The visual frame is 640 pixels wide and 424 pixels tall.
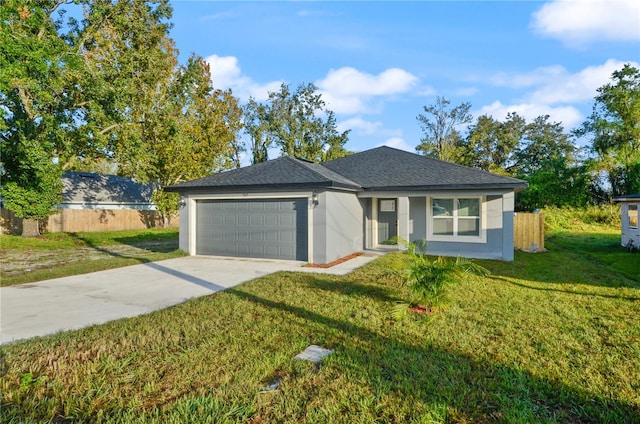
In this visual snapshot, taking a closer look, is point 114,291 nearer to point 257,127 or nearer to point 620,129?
point 257,127

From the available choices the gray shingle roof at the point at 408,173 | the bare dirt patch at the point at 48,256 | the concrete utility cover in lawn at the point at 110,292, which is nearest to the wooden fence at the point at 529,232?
the gray shingle roof at the point at 408,173

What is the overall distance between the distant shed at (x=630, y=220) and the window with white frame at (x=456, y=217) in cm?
602

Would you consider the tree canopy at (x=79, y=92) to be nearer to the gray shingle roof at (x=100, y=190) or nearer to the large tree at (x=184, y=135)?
the large tree at (x=184, y=135)

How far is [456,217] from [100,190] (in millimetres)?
25741

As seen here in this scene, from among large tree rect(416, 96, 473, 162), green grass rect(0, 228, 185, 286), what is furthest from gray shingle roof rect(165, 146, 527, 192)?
large tree rect(416, 96, 473, 162)

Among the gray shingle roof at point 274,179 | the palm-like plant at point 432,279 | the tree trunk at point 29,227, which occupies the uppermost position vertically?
the gray shingle roof at point 274,179

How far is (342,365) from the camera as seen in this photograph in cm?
350

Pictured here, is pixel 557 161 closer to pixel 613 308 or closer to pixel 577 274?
pixel 577 274

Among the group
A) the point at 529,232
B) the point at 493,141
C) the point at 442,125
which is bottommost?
the point at 529,232

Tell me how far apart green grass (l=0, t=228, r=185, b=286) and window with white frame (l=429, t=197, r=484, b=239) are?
8.93 metres

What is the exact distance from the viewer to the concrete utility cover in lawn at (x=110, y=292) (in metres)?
4.98

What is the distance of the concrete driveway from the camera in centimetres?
501

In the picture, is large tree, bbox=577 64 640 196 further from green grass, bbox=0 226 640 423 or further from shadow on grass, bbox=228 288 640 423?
shadow on grass, bbox=228 288 640 423

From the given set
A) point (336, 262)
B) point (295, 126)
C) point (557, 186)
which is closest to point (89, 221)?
point (336, 262)
